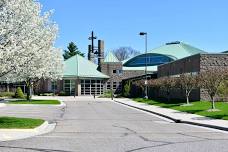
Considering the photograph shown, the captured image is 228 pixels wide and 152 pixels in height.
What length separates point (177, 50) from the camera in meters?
106

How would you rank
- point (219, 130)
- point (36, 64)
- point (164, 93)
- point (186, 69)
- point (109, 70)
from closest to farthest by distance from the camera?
point (219, 130), point (36, 64), point (186, 69), point (164, 93), point (109, 70)

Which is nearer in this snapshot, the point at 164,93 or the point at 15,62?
the point at 15,62

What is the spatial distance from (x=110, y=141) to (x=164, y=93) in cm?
4470

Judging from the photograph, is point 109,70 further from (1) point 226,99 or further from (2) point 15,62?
(2) point 15,62

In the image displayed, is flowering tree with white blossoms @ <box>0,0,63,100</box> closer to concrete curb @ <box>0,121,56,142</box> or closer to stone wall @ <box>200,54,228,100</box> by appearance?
concrete curb @ <box>0,121,56,142</box>

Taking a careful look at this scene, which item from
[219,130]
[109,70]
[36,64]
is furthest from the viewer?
[109,70]

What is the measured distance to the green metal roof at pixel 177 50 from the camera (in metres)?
103

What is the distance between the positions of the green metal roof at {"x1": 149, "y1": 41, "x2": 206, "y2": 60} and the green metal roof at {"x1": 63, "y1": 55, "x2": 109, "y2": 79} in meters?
23.8

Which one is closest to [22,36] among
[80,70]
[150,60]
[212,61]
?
[212,61]

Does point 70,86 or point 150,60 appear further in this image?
point 150,60

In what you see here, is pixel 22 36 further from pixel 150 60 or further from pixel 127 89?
pixel 150 60

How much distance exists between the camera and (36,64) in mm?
22578

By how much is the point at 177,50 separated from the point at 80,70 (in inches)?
1251

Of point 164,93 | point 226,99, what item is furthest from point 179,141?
point 164,93
